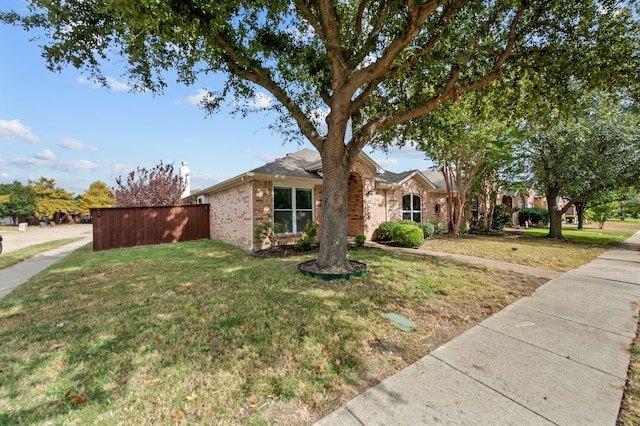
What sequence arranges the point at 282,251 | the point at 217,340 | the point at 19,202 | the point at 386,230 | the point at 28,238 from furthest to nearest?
the point at 19,202 < the point at 28,238 < the point at 386,230 < the point at 282,251 < the point at 217,340

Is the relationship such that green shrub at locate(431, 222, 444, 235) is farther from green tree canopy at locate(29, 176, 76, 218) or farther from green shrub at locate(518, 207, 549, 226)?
green tree canopy at locate(29, 176, 76, 218)

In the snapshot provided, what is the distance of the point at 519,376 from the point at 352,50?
22.5 ft

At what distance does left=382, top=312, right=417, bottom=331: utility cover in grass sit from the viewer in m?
3.71

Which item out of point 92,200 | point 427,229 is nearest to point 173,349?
point 427,229

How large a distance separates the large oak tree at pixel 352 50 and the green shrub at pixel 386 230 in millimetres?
6346

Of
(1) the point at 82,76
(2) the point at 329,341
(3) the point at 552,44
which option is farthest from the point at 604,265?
(1) the point at 82,76

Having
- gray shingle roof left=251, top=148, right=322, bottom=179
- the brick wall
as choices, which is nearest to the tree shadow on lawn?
the brick wall

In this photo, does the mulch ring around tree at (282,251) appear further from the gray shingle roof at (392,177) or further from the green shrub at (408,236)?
the gray shingle roof at (392,177)

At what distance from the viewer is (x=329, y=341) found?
3219 millimetres

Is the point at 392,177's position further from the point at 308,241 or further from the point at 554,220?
the point at 554,220

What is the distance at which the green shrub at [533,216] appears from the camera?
932 inches

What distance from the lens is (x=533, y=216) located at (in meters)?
24.1

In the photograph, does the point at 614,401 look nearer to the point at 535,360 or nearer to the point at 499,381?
the point at 535,360

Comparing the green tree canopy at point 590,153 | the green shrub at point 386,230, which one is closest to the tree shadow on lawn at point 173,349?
the green shrub at point 386,230
